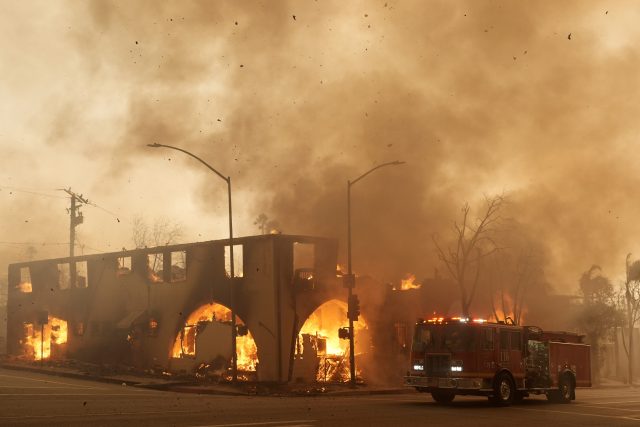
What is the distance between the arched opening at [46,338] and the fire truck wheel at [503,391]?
35.3 meters

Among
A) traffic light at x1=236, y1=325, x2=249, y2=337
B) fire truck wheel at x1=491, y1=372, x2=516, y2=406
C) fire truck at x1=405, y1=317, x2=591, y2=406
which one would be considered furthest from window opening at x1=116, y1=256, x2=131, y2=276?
fire truck wheel at x1=491, y1=372, x2=516, y2=406

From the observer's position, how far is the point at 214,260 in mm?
39250

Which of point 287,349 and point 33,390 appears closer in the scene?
point 33,390

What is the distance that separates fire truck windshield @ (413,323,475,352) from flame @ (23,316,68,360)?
34103 millimetres

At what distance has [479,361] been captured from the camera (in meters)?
20.9

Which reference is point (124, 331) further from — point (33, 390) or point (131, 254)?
point (33, 390)

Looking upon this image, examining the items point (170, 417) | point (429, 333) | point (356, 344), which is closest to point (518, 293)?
point (356, 344)

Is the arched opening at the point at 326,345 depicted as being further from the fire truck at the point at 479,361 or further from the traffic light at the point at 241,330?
the fire truck at the point at 479,361

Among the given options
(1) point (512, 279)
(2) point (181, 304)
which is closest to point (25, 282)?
(2) point (181, 304)

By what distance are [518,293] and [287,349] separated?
24977mm

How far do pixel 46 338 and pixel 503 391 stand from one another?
38298 millimetres

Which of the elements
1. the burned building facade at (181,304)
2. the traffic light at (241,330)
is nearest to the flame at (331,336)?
the burned building facade at (181,304)

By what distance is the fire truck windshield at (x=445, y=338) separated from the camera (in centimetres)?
2108

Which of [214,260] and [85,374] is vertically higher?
[214,260]
